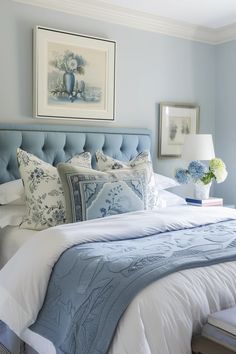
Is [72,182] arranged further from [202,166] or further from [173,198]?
[202,166]

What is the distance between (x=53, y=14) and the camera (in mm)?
3385

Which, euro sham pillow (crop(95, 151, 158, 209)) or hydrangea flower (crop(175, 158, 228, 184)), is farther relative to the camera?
hydrangea flower (crop(175, 158, 228, 184))

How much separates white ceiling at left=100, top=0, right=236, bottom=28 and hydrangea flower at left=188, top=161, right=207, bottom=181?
4.33 feet

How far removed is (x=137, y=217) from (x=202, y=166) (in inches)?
56.5

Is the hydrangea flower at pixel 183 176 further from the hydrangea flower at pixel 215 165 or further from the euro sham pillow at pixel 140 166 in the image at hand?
the euro sham pillow at pixel 140 166

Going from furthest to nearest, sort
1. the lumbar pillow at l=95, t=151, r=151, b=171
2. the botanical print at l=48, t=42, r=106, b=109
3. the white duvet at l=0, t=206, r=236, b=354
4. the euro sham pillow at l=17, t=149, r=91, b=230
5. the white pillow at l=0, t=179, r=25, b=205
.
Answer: the botanical print at l=48, t=42, r=106, b=109
the lumbar pillow at l=95, t=151, r=151, b=171
the white pillow at l=0, t=179, r=25, b=205
the euro sham pillow at l=17, t=149, r=91, b=230
the white duvet at l=0, t=206, r=236, b=354

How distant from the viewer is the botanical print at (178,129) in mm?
4121

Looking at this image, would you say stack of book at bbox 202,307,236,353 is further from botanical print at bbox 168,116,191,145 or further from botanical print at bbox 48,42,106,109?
botanical print at bbox 168,116,191,145

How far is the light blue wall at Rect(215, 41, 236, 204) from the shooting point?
430 centimetres

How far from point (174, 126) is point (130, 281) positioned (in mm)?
2678

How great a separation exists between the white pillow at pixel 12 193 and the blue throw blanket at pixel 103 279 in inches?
38.7

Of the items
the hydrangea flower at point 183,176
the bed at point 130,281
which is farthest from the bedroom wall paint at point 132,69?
the bed at point 130,281

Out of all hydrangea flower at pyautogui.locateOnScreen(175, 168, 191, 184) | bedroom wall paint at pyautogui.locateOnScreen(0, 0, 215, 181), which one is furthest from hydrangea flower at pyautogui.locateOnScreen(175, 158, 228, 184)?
bedroom wall paint at pyautogui.locateOnScreen(0, 0, 215, 181)

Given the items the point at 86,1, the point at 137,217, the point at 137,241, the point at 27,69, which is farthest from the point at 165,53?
the point at 137,241
